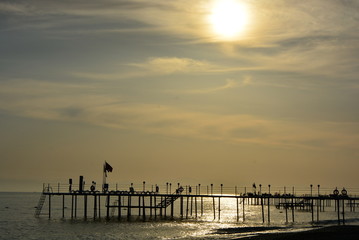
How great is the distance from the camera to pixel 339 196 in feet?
283

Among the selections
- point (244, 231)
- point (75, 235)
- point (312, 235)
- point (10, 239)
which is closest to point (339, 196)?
point (244, 231)

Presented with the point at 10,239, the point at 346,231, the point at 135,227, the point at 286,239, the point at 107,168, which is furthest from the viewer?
the point at 107,168

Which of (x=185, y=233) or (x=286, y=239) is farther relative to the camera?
(x=185, y=233)

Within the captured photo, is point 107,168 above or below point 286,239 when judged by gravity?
above

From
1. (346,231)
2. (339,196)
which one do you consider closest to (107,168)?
(339,196)

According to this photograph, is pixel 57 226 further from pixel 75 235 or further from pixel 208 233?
pixel 208 233

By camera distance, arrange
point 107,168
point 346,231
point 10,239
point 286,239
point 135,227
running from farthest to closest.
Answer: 1. point 107,168
2. point 135,227
3. point 10,239
4. point 346,231
5. point 286,239

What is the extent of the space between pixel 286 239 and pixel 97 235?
2730cm

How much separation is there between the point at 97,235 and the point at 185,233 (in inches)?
426

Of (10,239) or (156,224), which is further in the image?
(156,224)

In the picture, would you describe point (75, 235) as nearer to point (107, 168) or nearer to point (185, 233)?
point (185, 233)

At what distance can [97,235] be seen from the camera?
70.6 metres

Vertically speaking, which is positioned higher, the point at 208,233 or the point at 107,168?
the point at 107,168

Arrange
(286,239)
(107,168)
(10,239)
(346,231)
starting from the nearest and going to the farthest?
(286,239) → (346,231) → (10,239) → (107,168)
